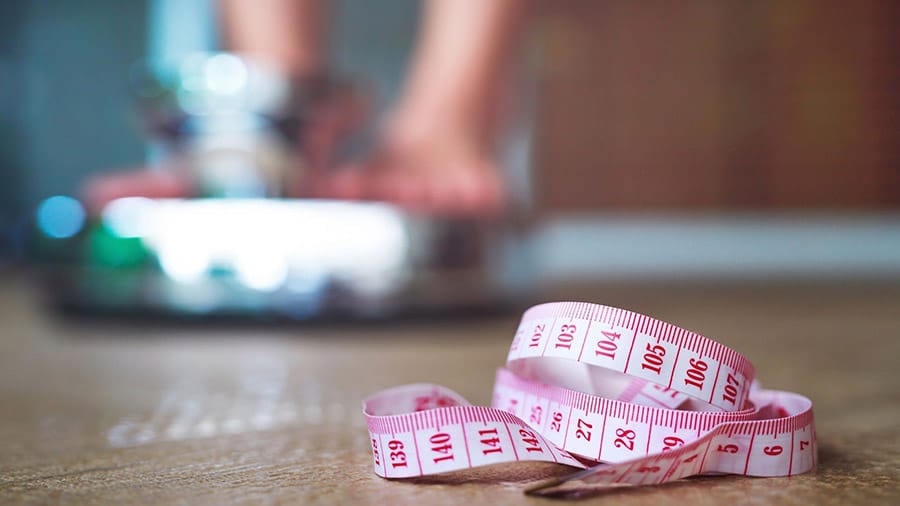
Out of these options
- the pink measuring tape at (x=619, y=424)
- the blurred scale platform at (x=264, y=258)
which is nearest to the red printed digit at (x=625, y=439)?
the pink measuring tape at (x=619, y=424)

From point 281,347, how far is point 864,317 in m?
1.09

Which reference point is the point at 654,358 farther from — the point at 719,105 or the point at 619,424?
the point at 719,105

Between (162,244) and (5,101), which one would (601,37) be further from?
(162,244)

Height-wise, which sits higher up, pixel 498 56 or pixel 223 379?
pixel 498 56

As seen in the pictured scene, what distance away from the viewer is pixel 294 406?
2.40 ft

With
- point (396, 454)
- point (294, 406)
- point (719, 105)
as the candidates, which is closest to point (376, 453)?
point (396, 454)

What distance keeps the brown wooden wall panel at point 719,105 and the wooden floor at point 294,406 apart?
247 cm

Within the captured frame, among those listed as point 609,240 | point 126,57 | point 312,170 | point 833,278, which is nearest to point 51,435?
point 312,170

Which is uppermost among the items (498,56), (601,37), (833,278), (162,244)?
(601,37)

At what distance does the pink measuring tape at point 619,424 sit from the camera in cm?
46

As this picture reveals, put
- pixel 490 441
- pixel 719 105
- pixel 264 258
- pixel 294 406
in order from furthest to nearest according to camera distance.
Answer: pixel 719 105 < pixel 264 258 < pixel 294 406 < pixel 490 441

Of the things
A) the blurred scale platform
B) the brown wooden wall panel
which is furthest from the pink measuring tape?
the brown wooden wall panel

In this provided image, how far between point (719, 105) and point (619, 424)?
3725mm

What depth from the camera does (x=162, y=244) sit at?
4.22 feet
